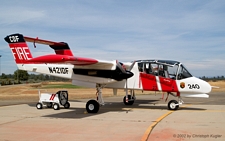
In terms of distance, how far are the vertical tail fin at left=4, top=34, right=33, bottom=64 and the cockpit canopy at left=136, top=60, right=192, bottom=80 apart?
23.4 ft

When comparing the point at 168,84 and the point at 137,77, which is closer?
the point at 168,84

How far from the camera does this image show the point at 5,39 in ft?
52.4

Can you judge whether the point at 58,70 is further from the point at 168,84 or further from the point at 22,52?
the point at 168,84

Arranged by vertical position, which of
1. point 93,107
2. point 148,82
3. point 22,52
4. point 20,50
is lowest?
point 93,107

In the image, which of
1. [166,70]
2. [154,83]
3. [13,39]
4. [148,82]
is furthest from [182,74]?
[13,39]

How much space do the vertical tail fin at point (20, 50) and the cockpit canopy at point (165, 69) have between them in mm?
7134

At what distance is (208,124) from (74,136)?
195 inches

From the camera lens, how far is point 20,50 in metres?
15.6

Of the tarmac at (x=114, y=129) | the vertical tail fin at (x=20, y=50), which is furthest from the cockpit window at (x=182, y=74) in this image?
the vertical tail fin at (x=20, y=50)

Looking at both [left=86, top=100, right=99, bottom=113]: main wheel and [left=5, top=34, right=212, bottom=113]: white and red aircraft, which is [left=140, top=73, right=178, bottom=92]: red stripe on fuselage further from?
[left=86, top=100, right=99, bottom=113]: main wheel

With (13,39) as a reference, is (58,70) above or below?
below

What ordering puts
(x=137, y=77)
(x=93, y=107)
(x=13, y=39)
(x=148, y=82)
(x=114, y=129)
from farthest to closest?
(x=13, y=39) → (x=137, y=77) → (x=148, y=82) → (x=93, y=107) → (x=114, y=129)

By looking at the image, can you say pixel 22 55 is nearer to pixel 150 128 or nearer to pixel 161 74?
pixel 161 74

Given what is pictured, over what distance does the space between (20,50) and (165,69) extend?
889 cm
